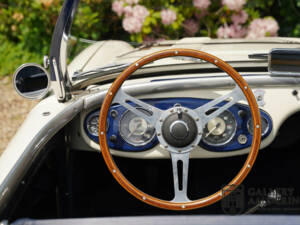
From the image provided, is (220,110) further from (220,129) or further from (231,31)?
(231,31)

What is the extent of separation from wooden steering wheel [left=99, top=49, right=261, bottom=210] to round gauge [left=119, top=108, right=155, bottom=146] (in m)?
0.14

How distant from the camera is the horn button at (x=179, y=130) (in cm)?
150

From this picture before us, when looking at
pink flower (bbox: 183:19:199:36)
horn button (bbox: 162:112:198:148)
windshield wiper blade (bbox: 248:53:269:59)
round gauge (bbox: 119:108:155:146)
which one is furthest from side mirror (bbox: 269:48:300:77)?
pink flower (bbox: 183:19:199:36)

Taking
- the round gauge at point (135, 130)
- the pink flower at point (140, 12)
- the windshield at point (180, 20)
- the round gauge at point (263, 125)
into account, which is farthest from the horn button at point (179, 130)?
the pink flower at point (140, 12)

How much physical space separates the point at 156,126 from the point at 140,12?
8.47ft

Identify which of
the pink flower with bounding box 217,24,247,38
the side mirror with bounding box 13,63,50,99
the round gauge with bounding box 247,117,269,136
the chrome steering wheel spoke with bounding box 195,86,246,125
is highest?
the side mirror with bounding box 13,63,50,99

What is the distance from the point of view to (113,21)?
5.02 m

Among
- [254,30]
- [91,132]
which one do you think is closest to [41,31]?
[254,30]

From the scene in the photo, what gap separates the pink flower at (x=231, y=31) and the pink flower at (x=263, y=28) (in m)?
0.11

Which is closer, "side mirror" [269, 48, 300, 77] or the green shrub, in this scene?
"side mirror" [269, 48, 300, 77]

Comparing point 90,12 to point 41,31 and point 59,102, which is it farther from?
point 59,102

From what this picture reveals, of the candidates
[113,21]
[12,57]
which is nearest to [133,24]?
[113,21]

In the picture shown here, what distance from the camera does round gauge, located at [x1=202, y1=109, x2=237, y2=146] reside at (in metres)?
1.67

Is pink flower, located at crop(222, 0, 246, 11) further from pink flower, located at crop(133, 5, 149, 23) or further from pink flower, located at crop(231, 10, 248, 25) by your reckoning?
pink flower, located at crop(133, 5, 149, 23)
